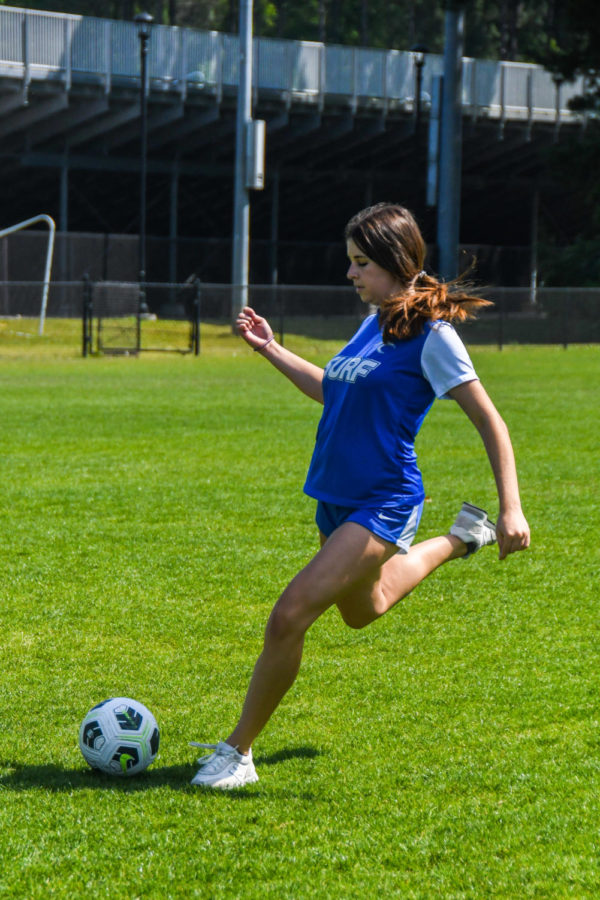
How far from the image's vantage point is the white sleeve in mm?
4047

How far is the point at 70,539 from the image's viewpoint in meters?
8.40

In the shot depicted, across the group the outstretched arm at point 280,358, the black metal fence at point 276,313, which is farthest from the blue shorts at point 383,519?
the black metal fence at point 276,313

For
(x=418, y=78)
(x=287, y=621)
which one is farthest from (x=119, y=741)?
(x=418, y=78)

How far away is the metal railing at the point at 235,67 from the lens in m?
31.7

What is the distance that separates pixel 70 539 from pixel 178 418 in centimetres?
761

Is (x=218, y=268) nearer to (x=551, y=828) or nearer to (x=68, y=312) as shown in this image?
(x=68, y=312)

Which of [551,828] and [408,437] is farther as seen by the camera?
[408,437]

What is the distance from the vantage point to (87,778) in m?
4.32

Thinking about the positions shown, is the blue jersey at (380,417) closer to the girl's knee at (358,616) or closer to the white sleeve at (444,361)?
the white sleeve at (444,361)

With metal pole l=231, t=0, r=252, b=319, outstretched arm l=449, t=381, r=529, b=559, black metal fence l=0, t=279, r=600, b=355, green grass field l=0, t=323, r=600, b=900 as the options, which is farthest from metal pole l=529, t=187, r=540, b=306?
outstretched arm l=449, t=381, r=529, b=559

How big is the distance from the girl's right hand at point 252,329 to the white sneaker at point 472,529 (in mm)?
1058

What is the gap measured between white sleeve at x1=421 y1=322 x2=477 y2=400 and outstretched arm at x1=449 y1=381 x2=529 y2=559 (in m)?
0.03

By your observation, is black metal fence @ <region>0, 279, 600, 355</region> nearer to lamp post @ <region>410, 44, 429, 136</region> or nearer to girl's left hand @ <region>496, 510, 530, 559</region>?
lamp post @ <region>410, 44, 429, 136</region>

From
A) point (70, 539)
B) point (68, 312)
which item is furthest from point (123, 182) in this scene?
point (70, 539)
